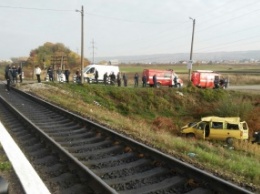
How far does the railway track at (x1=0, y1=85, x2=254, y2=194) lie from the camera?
17.1 feet

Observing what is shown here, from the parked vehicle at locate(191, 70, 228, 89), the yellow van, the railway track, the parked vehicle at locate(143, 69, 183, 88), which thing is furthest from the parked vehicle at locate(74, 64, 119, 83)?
the railway track

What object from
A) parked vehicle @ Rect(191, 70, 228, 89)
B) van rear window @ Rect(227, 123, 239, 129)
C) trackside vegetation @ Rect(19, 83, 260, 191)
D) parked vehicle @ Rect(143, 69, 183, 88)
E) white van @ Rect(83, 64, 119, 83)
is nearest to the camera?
van rear window @ Rect(227, 123, 239, 129)

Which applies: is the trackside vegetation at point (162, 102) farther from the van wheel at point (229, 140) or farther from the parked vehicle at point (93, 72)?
the parked vehicle at point (93, 72)

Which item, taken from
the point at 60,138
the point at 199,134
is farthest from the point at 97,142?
the point at 199,134

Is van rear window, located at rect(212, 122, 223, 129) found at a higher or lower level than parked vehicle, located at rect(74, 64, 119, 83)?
lower

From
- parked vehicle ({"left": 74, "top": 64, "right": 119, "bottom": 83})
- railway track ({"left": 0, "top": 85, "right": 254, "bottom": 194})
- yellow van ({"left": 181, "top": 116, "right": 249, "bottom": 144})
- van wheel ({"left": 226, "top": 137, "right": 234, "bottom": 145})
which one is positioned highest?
parked vehicle ({"left": 74, "top": 64, "right": 119, "bottom": 83})

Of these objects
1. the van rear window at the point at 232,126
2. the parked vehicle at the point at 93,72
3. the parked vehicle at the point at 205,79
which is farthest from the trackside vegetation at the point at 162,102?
the parked vehicle at the point at 93,72

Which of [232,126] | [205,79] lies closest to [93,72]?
[205,79]

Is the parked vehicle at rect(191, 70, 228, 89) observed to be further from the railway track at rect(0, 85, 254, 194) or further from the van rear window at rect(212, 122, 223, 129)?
the railway track at rect(0, 85, 254, 194)

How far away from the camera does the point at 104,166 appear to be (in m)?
6.60

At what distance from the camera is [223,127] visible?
70.7 ft

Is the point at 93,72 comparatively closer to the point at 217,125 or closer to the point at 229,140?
the point at 217,125

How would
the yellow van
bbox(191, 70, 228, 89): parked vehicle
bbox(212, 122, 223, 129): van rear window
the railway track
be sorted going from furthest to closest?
bbox(191, 70, 228, 89): parked vehicle → bbox(212, 122, 223, 129): van rear window → the yellow van → the railway track

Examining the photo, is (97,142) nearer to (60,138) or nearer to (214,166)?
(60,138)
